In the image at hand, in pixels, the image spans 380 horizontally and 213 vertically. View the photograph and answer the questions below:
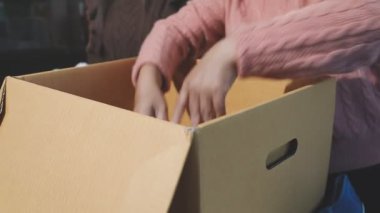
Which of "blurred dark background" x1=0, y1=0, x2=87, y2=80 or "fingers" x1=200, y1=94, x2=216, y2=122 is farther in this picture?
"blurred dark background" x1=0, y1=0, x2=87, y2=80

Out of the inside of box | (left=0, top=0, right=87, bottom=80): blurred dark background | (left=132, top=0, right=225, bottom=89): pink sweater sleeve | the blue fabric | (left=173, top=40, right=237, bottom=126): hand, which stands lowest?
(left=0, top=0, right=87, bottom=80): blurred dark background

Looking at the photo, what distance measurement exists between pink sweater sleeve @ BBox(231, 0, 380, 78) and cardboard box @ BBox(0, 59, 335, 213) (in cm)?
4

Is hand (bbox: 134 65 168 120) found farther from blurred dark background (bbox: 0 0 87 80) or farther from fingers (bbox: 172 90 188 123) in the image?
blurred dark background (bbox: 0 0 87 80)

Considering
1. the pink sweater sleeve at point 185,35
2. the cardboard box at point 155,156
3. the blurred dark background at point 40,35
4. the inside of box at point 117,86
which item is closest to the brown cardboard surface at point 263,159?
the cardboard box at point 155,156

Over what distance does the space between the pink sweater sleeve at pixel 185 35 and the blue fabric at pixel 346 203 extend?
1.01 ft

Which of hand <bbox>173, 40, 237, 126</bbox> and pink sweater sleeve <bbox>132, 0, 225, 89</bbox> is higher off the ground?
hand <bbox>173, 40, 237, 126</bbox>

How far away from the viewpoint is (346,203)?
1.92 feet

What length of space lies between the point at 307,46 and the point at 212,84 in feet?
0.40

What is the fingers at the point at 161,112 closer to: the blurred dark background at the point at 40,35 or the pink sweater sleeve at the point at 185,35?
the pink sweater sleeve at the point at 185,35

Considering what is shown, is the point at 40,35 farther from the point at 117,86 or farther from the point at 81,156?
the point at 81,156

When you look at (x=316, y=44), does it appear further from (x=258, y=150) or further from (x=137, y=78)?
(x=137, y=78)

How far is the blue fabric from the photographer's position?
1.88ft

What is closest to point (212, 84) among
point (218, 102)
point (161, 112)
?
point (218, 102)

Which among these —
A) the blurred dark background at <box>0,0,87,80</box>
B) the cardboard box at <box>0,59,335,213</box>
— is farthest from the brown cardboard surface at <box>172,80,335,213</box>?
the blurred dark background at <box>0,0,87,80</box>
